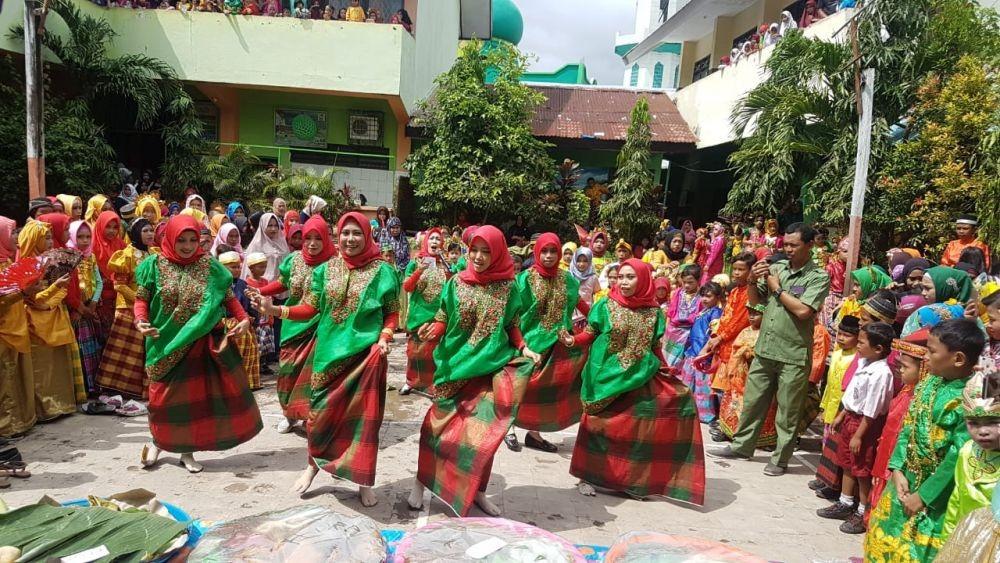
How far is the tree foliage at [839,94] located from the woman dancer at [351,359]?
8.10 metres

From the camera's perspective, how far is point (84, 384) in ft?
17.3

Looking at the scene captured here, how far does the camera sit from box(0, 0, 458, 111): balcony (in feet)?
43.1

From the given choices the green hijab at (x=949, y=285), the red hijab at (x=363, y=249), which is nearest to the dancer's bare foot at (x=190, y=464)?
the red hijab at (x=363, y=249)

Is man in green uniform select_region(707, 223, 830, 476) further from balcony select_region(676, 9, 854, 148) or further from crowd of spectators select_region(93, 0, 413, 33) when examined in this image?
crowd of spectators select_region(93, 0, 413, 33)

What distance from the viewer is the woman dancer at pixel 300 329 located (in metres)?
4.40

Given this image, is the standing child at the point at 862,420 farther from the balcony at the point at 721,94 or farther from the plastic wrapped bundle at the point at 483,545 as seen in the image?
the balcony at the point at 721,94

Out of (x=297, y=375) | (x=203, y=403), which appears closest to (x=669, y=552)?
(x=297, y=375)

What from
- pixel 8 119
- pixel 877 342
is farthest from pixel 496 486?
pixel 8 119

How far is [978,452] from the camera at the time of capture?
91.5 inches

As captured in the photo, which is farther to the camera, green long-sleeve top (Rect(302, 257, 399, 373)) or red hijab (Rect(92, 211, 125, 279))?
red hijab (Rect(92, 211, 125, 279))

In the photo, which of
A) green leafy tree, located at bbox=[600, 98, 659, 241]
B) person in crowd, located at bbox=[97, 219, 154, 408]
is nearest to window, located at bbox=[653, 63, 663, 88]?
green leafy tree, located at bbox=[600, 98, 659, 241]

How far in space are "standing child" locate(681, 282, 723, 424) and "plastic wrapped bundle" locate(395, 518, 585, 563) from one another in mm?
4097

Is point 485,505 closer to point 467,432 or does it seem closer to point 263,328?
point 467,432

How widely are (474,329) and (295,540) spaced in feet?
5.93
